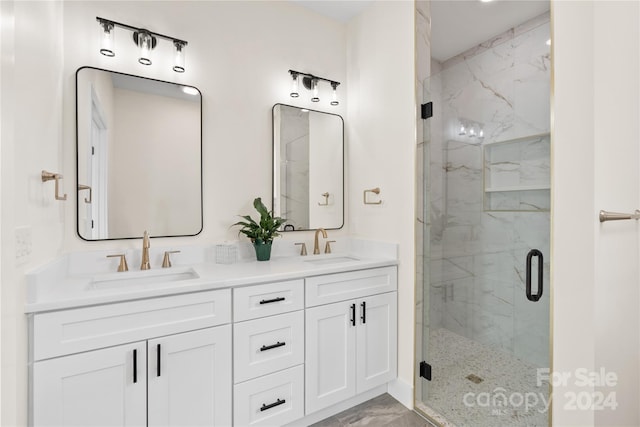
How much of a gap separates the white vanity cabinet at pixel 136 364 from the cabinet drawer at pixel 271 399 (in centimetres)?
7

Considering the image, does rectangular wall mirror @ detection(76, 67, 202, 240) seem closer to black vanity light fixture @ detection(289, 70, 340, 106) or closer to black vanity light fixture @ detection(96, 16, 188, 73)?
black vanity light fixture @ detection(96, 16, 188, 73)

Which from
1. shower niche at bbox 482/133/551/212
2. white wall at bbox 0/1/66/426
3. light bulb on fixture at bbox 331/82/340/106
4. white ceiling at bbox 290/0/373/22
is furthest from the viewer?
light bulb on fixture at bbox 331/82/340/106

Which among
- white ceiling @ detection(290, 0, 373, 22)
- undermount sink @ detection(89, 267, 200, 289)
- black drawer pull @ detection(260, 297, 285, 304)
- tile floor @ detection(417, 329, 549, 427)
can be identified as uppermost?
white ceiling @ detection(290, 0, 373, 22)

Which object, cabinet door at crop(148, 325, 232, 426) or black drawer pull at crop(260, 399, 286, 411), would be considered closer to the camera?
cabinet door at crop(148, 325, 232, 426)

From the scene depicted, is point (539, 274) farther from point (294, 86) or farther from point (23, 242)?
point (23, 242)

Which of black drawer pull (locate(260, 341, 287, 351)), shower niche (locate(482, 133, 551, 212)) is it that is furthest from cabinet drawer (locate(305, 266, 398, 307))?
shower niche (locate(482, 133, 551, 212))

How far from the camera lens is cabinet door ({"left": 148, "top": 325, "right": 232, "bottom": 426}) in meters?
1.41

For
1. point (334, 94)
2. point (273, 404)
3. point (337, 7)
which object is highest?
point (337, 7)

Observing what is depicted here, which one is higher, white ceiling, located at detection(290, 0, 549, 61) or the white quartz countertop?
white ceiling, located at detection(290, 0, 549, 61)

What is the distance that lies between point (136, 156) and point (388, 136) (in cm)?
166

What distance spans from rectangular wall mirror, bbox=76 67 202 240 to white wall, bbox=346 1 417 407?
4.03 feet

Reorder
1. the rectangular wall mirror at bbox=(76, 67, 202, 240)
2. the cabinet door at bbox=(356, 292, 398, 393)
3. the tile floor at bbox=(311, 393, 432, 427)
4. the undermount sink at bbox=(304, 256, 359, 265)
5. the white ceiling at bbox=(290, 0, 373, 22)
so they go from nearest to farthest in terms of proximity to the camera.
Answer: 1. the rectangular wall mirror at bbox=(76, 67, 202, 240)
2. the tile floor at bbox=(311, 393, 432, 427)
3. the cabinet door at bbox=(356, 292, 398, 393)
4. the undermount sink at bbox=(304, 256, 359, 265)
5. the white ceiling at bbox=(290, 0, 373, 22)

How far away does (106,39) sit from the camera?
181cm

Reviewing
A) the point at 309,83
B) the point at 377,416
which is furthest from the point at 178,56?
the point at 377,416
